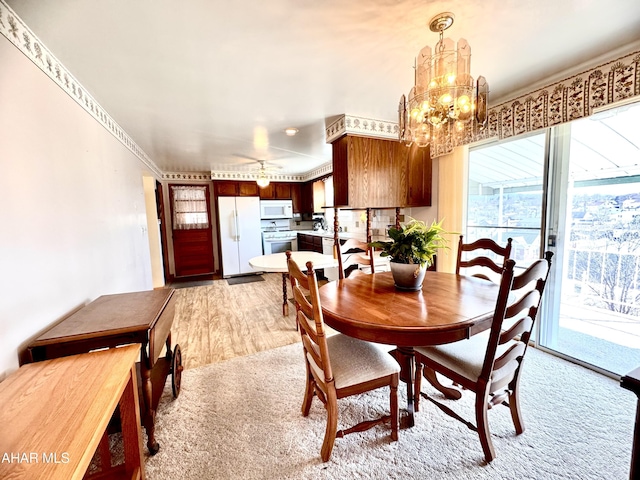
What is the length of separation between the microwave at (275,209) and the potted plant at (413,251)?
15.5 feet

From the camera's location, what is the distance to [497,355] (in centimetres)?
133

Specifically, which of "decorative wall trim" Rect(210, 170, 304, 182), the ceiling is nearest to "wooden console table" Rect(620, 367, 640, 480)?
the ceiling

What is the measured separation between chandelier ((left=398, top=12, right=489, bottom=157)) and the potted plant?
0.62 meters

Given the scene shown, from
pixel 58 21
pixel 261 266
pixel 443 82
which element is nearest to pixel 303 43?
pixel 443 82

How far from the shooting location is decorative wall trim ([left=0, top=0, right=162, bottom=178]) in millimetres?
1226

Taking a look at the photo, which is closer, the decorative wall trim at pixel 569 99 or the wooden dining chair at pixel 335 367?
the wooden dining chair at pixel 335 367

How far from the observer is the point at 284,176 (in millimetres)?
6320

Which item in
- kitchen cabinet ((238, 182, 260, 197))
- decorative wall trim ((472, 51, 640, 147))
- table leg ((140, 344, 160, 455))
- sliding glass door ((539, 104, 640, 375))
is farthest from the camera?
kitchen cabinet ((238, 182, 260, 197))

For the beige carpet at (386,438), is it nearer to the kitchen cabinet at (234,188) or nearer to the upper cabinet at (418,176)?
the upper cabinet at (418,176)

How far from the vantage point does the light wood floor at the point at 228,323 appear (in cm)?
251

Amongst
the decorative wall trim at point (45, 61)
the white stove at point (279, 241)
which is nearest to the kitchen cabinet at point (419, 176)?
the decorative wall trim at point (45, 61)

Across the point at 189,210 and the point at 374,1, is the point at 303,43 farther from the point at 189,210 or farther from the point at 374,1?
the point at 189,210

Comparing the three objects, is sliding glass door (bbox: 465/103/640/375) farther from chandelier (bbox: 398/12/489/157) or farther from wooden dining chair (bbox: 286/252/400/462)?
wooden dining chair (bbox: 286/252/400/462)

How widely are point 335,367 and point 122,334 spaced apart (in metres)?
1.09
